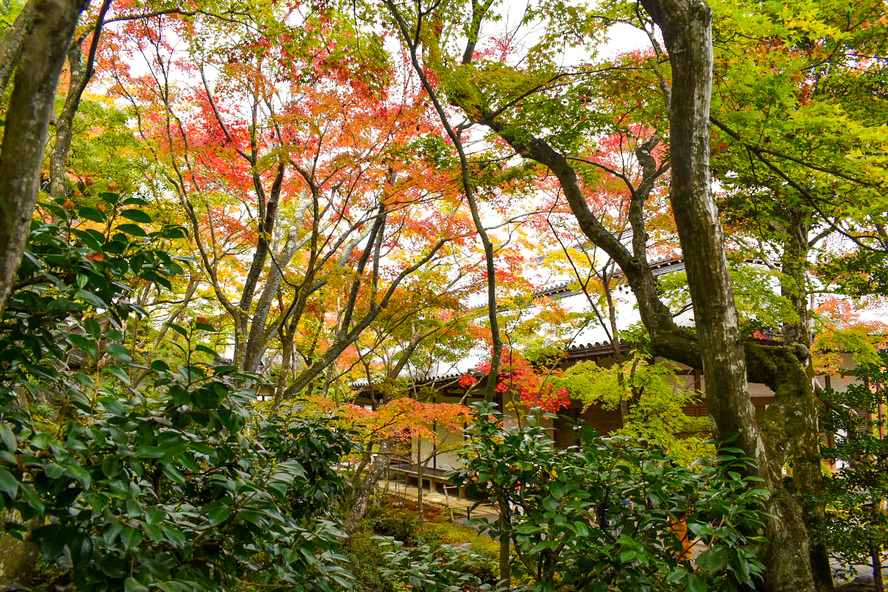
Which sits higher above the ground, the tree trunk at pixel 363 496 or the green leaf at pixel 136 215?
the green leaf at pixel 136 215

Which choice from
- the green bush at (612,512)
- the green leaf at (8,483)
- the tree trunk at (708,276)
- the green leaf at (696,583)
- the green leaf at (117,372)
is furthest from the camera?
the tree trunk at (708,276)

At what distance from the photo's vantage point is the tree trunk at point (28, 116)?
4.39 feet

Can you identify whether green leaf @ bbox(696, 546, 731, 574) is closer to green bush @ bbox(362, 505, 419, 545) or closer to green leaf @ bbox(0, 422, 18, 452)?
green leaf @ bbox(0, 422, 18, 452)

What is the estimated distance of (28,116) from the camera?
1.38 m

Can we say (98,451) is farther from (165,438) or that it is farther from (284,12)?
(284,12)

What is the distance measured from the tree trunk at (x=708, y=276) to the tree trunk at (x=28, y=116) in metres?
3.08

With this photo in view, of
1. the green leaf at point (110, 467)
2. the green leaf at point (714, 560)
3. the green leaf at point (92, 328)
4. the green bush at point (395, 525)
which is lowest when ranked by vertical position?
the green bush at point (395, 525)

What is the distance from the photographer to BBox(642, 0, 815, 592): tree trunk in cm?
312

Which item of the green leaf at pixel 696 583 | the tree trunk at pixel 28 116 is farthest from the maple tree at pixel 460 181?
the green leaf at pixel 696 583

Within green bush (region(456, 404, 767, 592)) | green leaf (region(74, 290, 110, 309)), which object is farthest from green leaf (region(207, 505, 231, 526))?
green bush (region(456, 404, 767, 592))

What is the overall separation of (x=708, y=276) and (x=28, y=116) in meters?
3.26

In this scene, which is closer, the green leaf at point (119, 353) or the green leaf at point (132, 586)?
the green leaf at point (132, 586)

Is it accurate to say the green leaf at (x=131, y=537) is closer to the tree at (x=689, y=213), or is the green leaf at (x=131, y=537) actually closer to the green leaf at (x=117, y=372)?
the green leaf at (x=117, y=372)

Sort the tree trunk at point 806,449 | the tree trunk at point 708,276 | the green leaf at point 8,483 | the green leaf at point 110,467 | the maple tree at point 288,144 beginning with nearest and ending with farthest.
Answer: the green leaf at point 8,483
the green leaf at point 110,467
the tree trunk at point 708,276
the tree trunk at point 806,449
the maple tree at point 288,144
